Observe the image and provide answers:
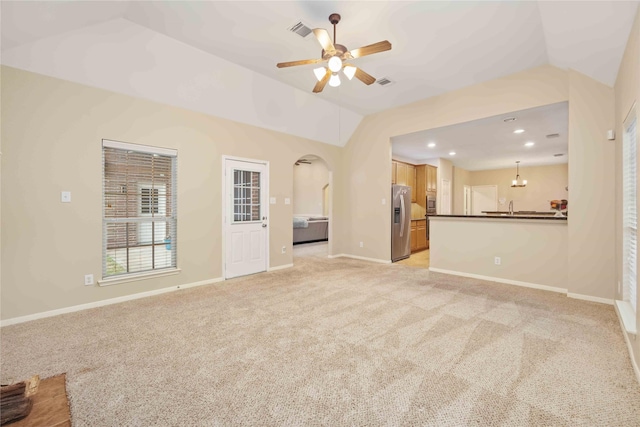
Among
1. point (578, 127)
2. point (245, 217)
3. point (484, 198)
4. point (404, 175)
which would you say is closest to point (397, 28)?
point (578, 127)

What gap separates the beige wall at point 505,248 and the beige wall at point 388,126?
121 centimetres

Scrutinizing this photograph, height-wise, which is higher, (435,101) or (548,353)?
(435,101)

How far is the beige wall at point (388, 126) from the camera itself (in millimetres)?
3984

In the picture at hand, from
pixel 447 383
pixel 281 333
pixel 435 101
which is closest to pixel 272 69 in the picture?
pixel 435 101

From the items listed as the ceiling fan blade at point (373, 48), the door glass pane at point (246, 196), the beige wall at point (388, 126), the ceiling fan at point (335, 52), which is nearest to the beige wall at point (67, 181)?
the door glass pane at point (246, 196)

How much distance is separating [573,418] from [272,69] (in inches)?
183

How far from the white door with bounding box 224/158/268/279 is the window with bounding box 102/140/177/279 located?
0.86 metres

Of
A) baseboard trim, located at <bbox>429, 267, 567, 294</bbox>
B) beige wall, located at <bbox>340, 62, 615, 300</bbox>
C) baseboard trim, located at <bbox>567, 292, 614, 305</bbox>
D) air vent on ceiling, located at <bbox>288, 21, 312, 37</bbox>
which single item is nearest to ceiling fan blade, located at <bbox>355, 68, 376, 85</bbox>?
air vent on ceiling, located at <bbox>288, 21, 312, 37</bbox>

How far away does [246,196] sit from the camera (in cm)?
495

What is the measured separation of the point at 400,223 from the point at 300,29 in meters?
4.38

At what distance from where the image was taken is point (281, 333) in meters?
2.65

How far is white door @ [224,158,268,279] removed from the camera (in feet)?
15.3

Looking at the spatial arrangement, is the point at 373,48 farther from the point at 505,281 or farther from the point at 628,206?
the point at 505,281

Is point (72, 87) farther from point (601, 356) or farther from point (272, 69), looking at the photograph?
point (601, 356)
